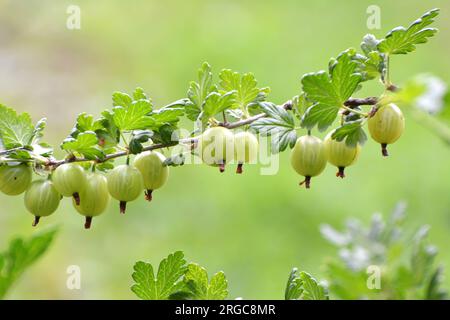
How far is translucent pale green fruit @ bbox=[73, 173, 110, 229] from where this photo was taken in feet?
2.49

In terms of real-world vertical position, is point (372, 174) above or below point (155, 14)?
below

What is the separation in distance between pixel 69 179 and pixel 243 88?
0.79 ft

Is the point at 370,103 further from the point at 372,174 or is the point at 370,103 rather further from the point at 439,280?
the point at 372,174

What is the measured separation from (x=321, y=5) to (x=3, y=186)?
9.90ft

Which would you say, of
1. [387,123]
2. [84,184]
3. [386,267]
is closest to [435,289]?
[386,267]

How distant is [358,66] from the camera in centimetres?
73

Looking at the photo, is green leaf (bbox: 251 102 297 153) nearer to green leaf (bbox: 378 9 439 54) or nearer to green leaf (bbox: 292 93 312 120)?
green leaf (bbox: 292 93 312 120)

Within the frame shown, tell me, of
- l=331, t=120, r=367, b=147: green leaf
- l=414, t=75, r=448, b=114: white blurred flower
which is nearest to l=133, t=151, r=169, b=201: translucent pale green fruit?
l=331, t=120, r=367, b=147: green leaf

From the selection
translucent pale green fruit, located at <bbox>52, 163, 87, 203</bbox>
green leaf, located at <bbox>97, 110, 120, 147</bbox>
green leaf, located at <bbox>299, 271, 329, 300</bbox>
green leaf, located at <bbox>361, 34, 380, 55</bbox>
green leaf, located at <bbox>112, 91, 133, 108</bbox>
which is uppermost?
green leaf, located at <bbox>361, 34, 380, 55</bbox>

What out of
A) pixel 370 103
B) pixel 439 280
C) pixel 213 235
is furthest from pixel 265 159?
pixel 213 235

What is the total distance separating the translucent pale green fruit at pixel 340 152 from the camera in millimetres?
731

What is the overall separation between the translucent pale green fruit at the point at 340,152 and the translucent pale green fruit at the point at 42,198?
33 cm

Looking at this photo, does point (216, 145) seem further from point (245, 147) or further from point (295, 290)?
point (295, 290)

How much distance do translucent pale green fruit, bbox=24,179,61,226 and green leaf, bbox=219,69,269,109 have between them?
0.81 feet
